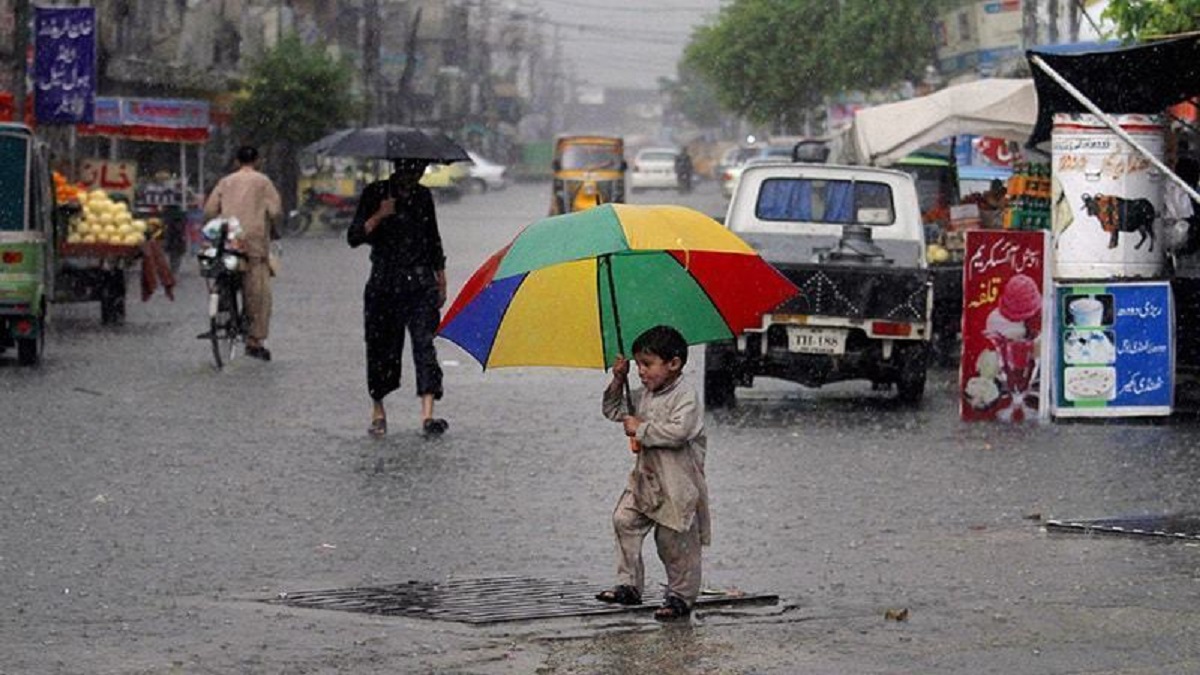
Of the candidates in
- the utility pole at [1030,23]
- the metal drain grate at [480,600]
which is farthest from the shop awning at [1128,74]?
the utility pole at [1030,23]

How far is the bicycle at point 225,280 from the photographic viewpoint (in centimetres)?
2120

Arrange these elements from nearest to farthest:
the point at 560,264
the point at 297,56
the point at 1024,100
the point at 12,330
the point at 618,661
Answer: the point at 618,661 < the point at 560,264 < the point at 12,330 < the point at 1024,100 < the point at 297,56

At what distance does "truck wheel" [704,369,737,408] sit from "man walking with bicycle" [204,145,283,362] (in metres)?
5.30

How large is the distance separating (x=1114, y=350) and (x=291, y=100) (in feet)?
154

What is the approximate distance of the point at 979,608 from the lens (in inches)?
362

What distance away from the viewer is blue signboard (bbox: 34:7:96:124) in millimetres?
35750

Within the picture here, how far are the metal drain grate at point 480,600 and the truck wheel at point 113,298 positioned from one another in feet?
55.1

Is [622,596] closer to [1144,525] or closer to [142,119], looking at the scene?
[1144,525]

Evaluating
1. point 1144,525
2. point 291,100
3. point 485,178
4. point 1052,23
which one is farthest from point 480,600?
point 485,178

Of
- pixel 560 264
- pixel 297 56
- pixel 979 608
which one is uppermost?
pixel 297 56

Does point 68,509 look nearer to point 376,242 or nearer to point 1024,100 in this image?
point 376,242

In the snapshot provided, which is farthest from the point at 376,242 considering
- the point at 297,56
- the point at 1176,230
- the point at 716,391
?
the point at 297,56

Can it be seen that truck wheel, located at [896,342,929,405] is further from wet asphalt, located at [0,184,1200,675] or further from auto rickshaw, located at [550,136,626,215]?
auto rickshaw, located at [550,136,626,215]

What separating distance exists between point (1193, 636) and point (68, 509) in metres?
5.50
